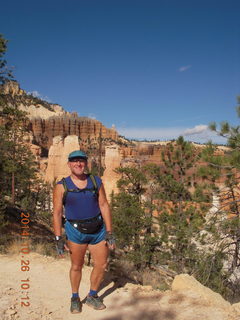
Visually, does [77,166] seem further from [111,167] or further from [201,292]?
[111,167]

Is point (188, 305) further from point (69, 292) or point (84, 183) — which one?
point (84, 183)

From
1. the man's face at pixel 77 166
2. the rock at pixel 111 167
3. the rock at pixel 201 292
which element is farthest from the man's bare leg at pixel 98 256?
the rock at pixel 111 167

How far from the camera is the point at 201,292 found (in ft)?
13.1

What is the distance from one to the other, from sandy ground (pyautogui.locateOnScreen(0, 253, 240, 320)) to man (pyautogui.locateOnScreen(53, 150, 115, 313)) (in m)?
0.25

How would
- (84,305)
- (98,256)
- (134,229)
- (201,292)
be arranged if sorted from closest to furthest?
(98,256) < (84,305) < (201,292) < (134,229)

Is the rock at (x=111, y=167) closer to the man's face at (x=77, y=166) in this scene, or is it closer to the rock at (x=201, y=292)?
the rock at (x=201, y=292)

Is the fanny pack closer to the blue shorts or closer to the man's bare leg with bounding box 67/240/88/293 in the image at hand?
the blue shorts

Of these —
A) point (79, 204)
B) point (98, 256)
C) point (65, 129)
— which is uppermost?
point (65, 129)

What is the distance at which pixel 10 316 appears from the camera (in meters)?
3.38

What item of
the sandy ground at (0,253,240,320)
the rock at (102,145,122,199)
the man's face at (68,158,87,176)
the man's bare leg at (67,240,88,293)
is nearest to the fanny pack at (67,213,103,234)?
the man's bare leg at (67,240,88,293)

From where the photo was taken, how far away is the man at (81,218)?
3279 millimetres

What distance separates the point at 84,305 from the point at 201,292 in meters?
1.74

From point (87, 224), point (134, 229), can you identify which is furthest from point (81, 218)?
point (134, 229)

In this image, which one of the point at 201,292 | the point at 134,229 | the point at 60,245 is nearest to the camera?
the point at 60,245
